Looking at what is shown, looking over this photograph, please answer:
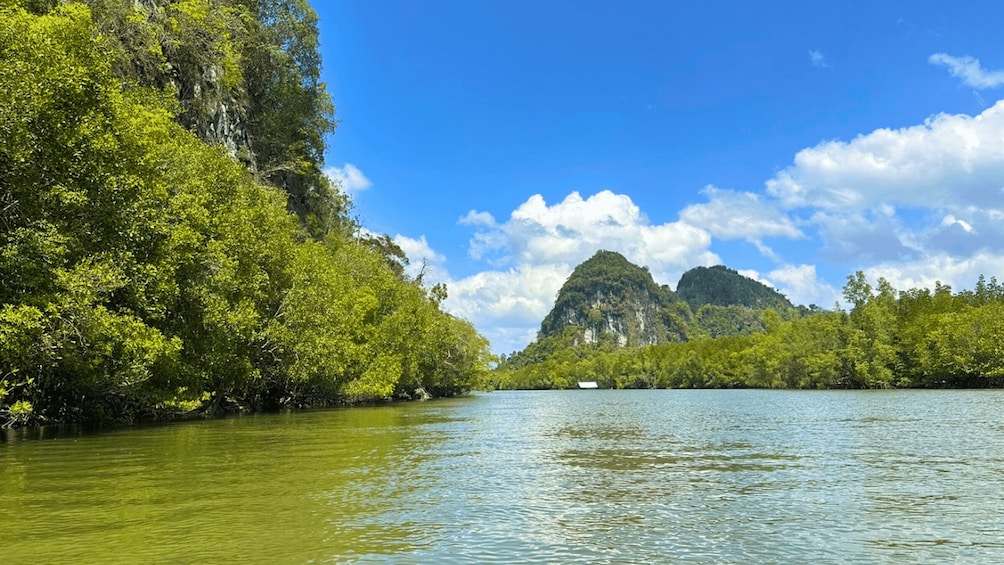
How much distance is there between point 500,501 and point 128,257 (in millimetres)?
16986

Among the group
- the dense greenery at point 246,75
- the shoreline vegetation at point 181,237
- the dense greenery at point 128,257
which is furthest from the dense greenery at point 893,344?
the dense greenery at point 128,257

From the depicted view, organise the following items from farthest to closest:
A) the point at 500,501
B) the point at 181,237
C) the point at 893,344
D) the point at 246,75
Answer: the point at 893,344, the point at 246,75, the point at 181,237, the point at 500,501

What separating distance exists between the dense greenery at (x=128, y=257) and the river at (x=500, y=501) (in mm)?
3352

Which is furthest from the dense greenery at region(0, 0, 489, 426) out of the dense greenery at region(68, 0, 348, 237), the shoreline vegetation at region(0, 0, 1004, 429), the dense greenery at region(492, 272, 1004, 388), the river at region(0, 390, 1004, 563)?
the dense greenery at region(492, 272, 1004, 388)

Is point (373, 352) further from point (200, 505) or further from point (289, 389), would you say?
point (200, 505)

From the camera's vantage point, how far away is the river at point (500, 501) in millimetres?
8031

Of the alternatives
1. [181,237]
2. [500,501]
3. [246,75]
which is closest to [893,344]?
[246,75]

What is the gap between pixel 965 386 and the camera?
9119cm

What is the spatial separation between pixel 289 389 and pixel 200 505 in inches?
1497

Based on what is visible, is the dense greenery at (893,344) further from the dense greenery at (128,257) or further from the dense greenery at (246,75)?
the dense greenery at (128,257)

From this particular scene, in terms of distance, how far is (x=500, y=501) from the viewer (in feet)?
37.3

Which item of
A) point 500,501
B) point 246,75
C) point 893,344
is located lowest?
point 500,501

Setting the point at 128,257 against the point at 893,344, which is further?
the point at 893,344

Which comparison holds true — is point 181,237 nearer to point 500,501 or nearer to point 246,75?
point 500,501
